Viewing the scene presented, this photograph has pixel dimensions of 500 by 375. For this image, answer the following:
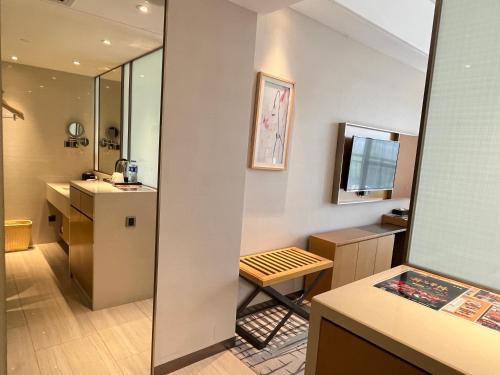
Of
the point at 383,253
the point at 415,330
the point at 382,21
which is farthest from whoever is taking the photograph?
the point at 383,253

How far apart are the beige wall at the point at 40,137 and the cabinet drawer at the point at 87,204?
156mm

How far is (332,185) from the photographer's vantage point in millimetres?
3490

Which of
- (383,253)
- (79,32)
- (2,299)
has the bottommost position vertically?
(383,253)

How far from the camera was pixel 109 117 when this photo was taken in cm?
197

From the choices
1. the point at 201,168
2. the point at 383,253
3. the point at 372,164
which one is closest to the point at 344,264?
the point at 383,253

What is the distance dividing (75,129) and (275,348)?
210 centimetres

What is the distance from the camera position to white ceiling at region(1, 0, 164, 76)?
153 centimetres

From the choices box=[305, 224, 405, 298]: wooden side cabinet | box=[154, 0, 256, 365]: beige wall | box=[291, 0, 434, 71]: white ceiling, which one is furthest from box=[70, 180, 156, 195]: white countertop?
box=[291, 0, 434, 71]: white ceiling

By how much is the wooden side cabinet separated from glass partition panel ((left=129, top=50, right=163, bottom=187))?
1.94 m

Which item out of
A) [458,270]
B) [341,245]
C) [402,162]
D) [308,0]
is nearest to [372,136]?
[402,162]

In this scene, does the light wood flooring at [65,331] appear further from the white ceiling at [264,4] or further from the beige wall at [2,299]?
the white ceiling at [264,4]

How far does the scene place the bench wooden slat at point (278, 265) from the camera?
232cm

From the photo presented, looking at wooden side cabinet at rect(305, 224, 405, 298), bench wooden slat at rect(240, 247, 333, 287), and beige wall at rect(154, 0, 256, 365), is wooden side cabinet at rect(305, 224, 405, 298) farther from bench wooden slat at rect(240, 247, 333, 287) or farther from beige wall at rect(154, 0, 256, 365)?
beige wall at rect(154, 0, 256, 365)

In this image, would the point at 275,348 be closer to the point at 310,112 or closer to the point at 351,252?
the point at 351,252
